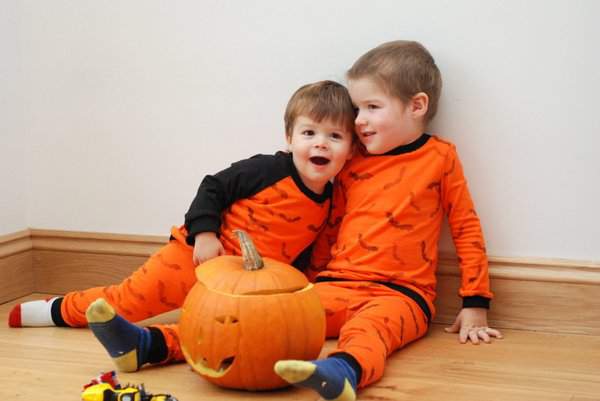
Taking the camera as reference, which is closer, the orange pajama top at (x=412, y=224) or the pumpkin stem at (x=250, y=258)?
the pumpkin stem at (x=250, y=258)

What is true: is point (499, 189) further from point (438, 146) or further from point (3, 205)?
point (3, 205)

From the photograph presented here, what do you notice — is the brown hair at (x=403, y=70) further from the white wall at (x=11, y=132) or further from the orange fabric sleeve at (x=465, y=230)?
the white wall at (x=11, y=132)

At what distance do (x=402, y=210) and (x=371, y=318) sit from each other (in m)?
0.24

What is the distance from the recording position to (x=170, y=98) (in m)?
1.90

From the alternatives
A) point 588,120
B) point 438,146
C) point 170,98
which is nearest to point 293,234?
point 438,146

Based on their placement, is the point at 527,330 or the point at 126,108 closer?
the point at 527,330

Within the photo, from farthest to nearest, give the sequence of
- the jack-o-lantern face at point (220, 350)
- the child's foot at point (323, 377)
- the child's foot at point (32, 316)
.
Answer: the child's foot at point (32, 316), the jack-o-lantern face at point (220, 350), the child's foot at point (323, 377)

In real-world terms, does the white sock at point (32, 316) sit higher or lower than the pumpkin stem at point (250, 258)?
lower

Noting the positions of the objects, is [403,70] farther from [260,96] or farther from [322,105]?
[260,96]

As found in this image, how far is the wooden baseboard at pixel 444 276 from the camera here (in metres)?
1.66

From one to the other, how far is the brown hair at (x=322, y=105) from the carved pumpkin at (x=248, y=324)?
35cm

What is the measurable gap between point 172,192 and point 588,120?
2.96 ft

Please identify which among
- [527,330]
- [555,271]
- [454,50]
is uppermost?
[454,50]

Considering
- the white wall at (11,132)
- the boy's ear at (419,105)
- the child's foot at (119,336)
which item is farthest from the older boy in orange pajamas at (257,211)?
the white wall at (11,132)
